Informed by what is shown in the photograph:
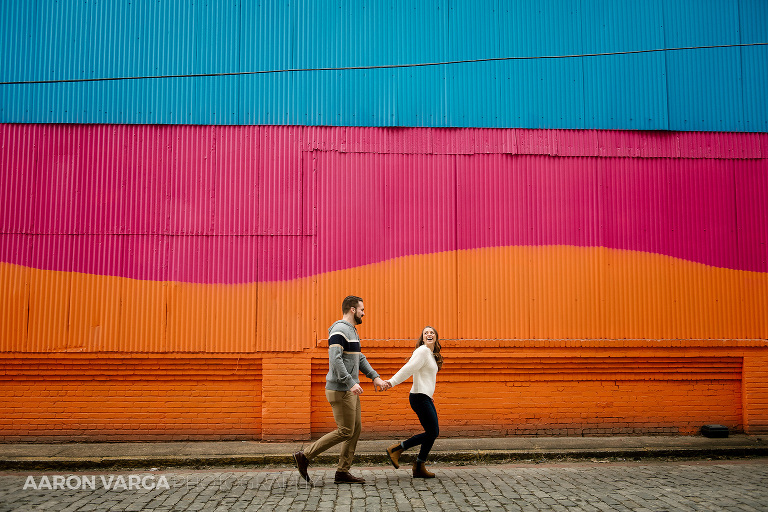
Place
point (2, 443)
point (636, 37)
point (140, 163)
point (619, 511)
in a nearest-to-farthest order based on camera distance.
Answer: point (619, 511) < point (2, 443) < point (140, 163) < point (636, 37)

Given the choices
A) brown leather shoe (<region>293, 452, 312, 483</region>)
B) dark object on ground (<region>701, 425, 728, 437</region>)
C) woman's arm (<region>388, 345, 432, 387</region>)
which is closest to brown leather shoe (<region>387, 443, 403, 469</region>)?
woman's arm (<region>388, 345, 432, 387</region>)

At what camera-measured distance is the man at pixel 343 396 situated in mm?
5891

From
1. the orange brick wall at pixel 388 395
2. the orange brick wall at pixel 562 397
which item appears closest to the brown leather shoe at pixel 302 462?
the orange brick wall at pixel 388 395

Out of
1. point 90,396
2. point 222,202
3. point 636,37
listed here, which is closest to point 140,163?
point 222,202

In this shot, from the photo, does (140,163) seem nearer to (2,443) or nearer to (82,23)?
(82,23)

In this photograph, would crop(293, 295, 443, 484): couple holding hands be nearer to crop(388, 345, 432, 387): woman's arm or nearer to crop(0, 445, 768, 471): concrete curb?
crop(388, 345, 432, 387): woman's arm

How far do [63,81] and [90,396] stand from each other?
4.60 m

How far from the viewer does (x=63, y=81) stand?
8477 mm

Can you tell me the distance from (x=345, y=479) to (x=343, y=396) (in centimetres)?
92

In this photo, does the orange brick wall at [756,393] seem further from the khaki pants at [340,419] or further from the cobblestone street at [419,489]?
the khaki pants at [340,419]

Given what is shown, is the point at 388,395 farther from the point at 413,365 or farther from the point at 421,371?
A: the point at 413,365

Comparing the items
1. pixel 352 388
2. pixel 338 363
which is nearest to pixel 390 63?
pixel 338 363

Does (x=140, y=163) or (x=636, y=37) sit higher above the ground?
(x=636, y=37)

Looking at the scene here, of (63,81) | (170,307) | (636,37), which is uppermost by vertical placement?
(636,37)
